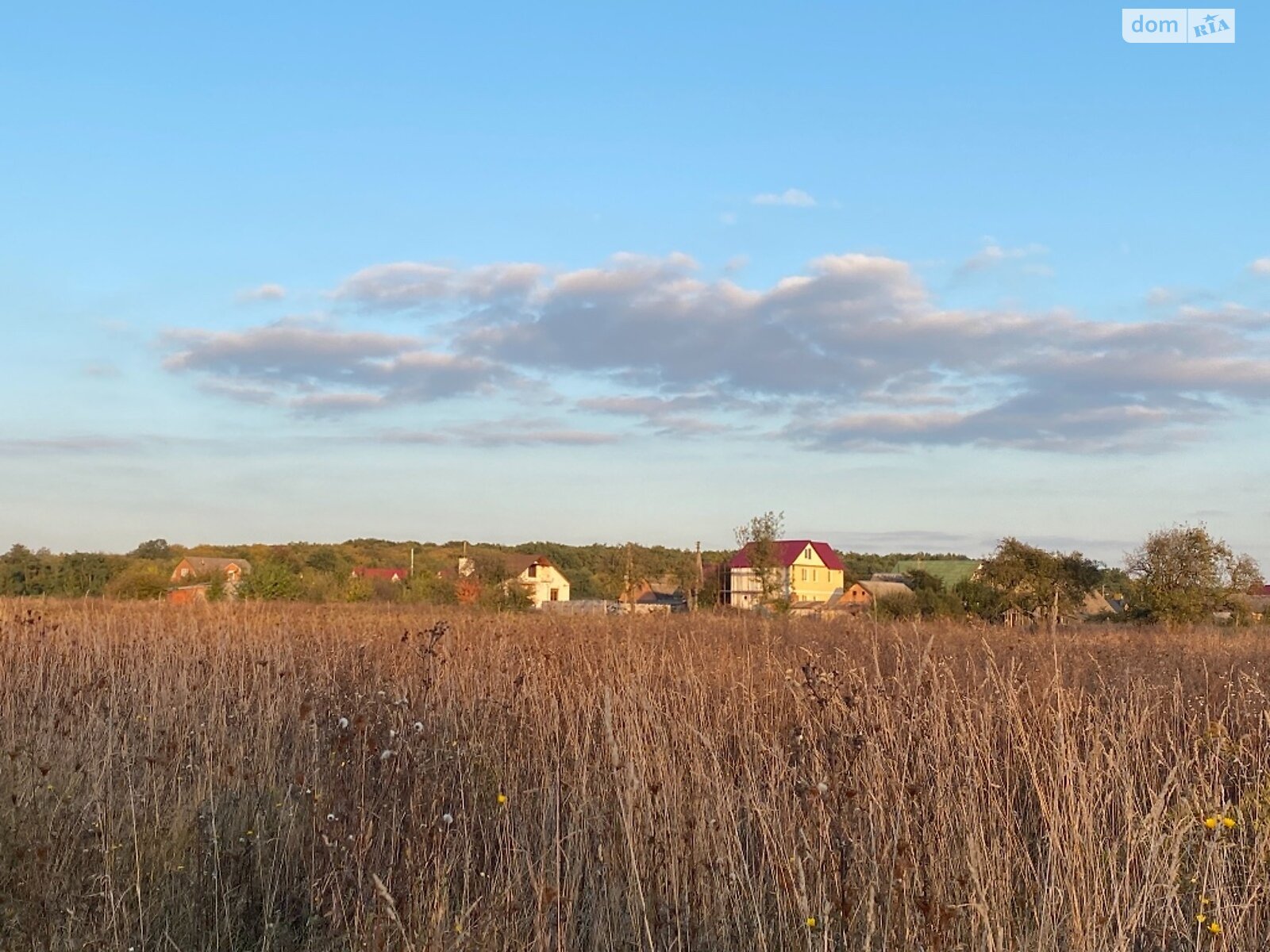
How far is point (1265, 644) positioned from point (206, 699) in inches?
636

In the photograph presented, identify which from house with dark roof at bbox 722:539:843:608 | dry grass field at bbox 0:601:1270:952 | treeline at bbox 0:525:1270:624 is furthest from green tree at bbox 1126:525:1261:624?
dry grass field at bbox 0:601:1270:952

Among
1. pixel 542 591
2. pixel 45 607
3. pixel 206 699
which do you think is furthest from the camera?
pixel 542 591

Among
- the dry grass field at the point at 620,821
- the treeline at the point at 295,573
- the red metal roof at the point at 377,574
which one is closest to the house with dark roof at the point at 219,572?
the treeline at the point at 295,573

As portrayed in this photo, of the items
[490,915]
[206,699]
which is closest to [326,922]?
[490,915]

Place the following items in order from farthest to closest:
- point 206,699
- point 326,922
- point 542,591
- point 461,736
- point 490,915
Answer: point 542,591 < point 206,699 < point 461,736 < point 326,922 < point 490,915

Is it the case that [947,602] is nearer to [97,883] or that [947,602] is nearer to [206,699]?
[206,699]

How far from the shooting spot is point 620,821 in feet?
13.8

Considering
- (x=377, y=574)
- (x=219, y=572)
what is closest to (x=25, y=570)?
(x=219, y=572)

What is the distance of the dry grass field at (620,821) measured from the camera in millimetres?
3371

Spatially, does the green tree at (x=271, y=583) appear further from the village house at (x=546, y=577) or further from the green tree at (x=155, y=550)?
Answer: the village house at (x=546, y=577)

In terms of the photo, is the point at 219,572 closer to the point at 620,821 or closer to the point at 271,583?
the point at 271,583

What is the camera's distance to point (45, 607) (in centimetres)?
1479

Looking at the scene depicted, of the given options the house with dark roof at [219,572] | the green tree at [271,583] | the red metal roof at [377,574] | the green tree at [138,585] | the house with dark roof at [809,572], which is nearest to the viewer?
the green tree at [271,583]

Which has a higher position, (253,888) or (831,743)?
(831,743)
